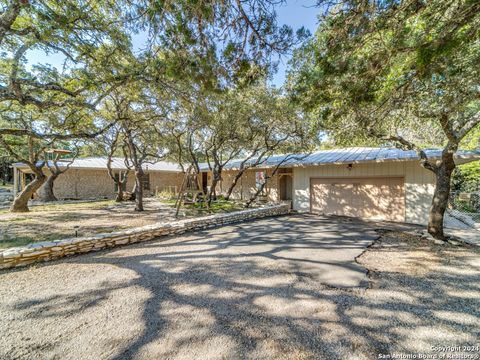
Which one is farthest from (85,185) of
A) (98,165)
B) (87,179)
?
(98,165)

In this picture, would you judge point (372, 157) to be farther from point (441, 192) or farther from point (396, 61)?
point (396, 61)

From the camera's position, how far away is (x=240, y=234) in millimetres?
6996

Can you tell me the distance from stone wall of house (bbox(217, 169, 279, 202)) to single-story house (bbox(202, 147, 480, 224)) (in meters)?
1.66

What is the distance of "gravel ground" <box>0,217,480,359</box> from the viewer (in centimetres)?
224

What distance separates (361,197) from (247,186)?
311 inches

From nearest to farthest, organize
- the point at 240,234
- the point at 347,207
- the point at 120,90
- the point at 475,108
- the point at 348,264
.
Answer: the point at 348,264 < the point at 475,108 < the point at 240,234 < the point at 120,90 < the point at 347,207

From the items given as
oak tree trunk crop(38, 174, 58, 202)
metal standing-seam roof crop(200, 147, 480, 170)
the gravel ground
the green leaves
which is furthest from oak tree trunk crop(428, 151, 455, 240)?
oak tree trunk crop(38, 174, 58, 202)

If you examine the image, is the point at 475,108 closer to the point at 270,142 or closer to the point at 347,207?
the point at 347,207

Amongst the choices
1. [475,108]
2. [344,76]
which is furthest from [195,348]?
[475,108]

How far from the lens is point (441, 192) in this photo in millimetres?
6023

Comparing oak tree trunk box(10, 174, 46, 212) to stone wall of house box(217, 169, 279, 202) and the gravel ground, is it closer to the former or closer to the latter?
the gravel ground

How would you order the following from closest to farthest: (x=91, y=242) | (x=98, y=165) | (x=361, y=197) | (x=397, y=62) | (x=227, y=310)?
(x=227, y=310), (x=397, y=62), (x=91, y=242), (x=361, y=197), (x=98, y=165)

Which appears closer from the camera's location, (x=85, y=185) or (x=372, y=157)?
(x=372, y=157)

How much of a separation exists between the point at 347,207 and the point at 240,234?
6186mm
